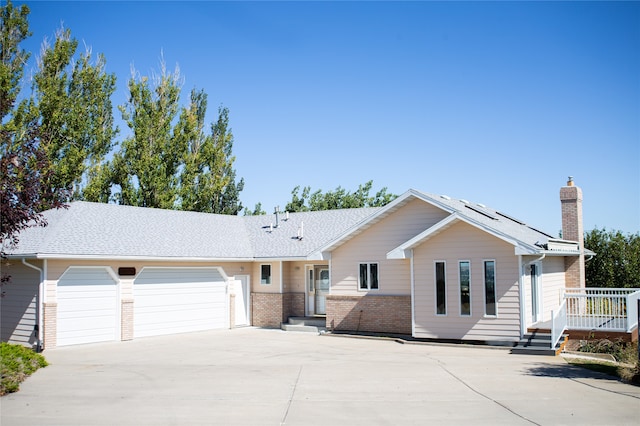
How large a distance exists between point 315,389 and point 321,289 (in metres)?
13.4

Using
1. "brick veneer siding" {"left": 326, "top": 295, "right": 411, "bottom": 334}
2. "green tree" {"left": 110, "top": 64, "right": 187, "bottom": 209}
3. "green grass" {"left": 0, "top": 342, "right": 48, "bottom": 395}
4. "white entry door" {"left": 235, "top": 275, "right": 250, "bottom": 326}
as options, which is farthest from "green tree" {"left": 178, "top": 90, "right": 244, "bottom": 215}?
"green grass" {"left": 0, "top": 342, "right": 48, "bottom": 395}

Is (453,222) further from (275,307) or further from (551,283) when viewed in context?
(275,307)

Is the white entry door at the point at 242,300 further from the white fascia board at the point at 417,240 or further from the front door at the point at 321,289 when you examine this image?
the white fascia board at the point at 417,240

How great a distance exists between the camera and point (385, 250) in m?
22.2

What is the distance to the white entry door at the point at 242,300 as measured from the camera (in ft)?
86.4

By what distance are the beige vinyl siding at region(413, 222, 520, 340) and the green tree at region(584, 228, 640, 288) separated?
37.5 feet

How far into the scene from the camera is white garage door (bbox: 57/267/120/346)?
1970cm

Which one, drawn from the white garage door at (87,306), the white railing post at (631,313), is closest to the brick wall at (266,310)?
the white garage door at (87,306)

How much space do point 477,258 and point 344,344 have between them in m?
5.37

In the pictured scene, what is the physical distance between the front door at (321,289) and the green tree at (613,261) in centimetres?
1292

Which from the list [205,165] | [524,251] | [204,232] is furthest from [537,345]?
[205,165]

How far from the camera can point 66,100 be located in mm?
31484

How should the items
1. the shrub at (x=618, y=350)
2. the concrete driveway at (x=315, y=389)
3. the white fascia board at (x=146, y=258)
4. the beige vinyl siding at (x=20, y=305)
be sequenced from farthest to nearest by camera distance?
the beige vinyl siding at (x=20, y=305)
the white fascia board at (x=146, y=258)
the shrub at (x=618, y=350)
the concrete driveway at (x=315, y=389)

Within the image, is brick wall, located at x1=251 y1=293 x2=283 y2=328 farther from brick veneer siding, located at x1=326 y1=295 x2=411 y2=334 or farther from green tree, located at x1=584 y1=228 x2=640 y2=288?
green tree, located at x1=584 y1=228 x2=640 y2=288
